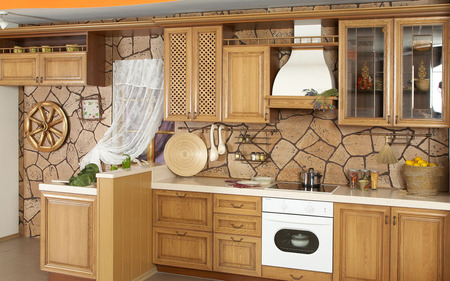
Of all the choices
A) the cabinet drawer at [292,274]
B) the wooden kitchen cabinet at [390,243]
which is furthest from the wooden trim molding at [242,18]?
the cabinet drawer at [292,274]

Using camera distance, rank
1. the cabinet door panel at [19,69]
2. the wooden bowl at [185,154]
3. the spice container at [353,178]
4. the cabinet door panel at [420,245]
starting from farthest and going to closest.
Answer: the cabinet door panel at [19,69]
the wooden bowl at [185,154]
the spice container at [353,178]
the cabinet door panel at [420,245]

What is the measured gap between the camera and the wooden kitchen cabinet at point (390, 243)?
3.65 metres

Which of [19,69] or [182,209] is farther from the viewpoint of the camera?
[19,69]

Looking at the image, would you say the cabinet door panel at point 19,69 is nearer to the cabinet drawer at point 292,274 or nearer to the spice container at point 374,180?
the cabinet drawer at point 292,274

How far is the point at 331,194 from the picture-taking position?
3.91 meters

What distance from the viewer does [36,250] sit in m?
5.26

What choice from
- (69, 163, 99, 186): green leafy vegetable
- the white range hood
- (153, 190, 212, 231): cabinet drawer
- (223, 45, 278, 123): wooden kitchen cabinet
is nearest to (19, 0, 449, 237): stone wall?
the white range hood

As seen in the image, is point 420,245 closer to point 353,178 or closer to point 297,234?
point 353,178

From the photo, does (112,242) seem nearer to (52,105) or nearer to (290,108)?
(290,108)

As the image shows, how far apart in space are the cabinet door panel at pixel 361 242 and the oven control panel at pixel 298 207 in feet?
0.28

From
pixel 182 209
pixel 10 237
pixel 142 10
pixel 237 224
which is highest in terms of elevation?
pixel 142 10

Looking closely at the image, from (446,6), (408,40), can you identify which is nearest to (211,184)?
(408,40)

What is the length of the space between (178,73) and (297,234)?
6.32 feet

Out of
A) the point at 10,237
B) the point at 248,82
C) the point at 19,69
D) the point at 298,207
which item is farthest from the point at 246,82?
the point at 10,237
